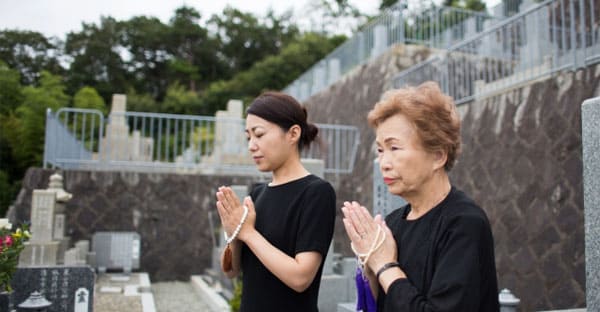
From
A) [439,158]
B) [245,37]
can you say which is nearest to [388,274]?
[439,158]

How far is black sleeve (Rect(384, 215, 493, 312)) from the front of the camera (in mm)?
1055

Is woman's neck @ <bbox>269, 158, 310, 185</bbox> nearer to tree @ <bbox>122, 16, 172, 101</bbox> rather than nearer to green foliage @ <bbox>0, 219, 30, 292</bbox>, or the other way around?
green foliage @ <bbox>0, 219, 30, 292</bbox>

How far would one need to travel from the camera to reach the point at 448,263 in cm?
109

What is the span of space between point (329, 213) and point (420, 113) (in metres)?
0.53

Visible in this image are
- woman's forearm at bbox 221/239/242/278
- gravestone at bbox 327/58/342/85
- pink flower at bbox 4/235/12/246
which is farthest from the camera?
gravestone at bbox 327/58/342/85

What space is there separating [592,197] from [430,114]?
1.00 m

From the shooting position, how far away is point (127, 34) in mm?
27359

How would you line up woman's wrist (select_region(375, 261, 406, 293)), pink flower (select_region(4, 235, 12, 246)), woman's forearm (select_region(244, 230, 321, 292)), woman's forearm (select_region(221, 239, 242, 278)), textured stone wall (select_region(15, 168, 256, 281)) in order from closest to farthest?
woman's wrist (select_region(375, 261, 406, 293)) < woman's forearm (select_region(244, 230, 321, 292)) < woman's forearm (select_region(221, 239, 242, 278)) < pink flower (select_region(4, 235, 12, 246)) < textured stone wall (select_region(15, 168, 256, 281))

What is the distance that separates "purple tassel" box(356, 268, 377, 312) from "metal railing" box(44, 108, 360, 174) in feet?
22.2

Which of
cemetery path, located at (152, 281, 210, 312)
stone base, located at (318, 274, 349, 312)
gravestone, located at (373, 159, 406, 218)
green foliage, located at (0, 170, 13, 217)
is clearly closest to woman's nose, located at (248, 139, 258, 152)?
gravestone, located at (373, 159, 406, 218)

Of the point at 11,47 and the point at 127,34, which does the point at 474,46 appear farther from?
the point at 127,34

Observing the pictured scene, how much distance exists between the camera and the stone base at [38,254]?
19.0 feet

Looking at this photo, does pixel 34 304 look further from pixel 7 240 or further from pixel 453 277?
pixel 453 277

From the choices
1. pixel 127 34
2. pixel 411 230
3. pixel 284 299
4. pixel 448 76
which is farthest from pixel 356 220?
pixel 127 34
